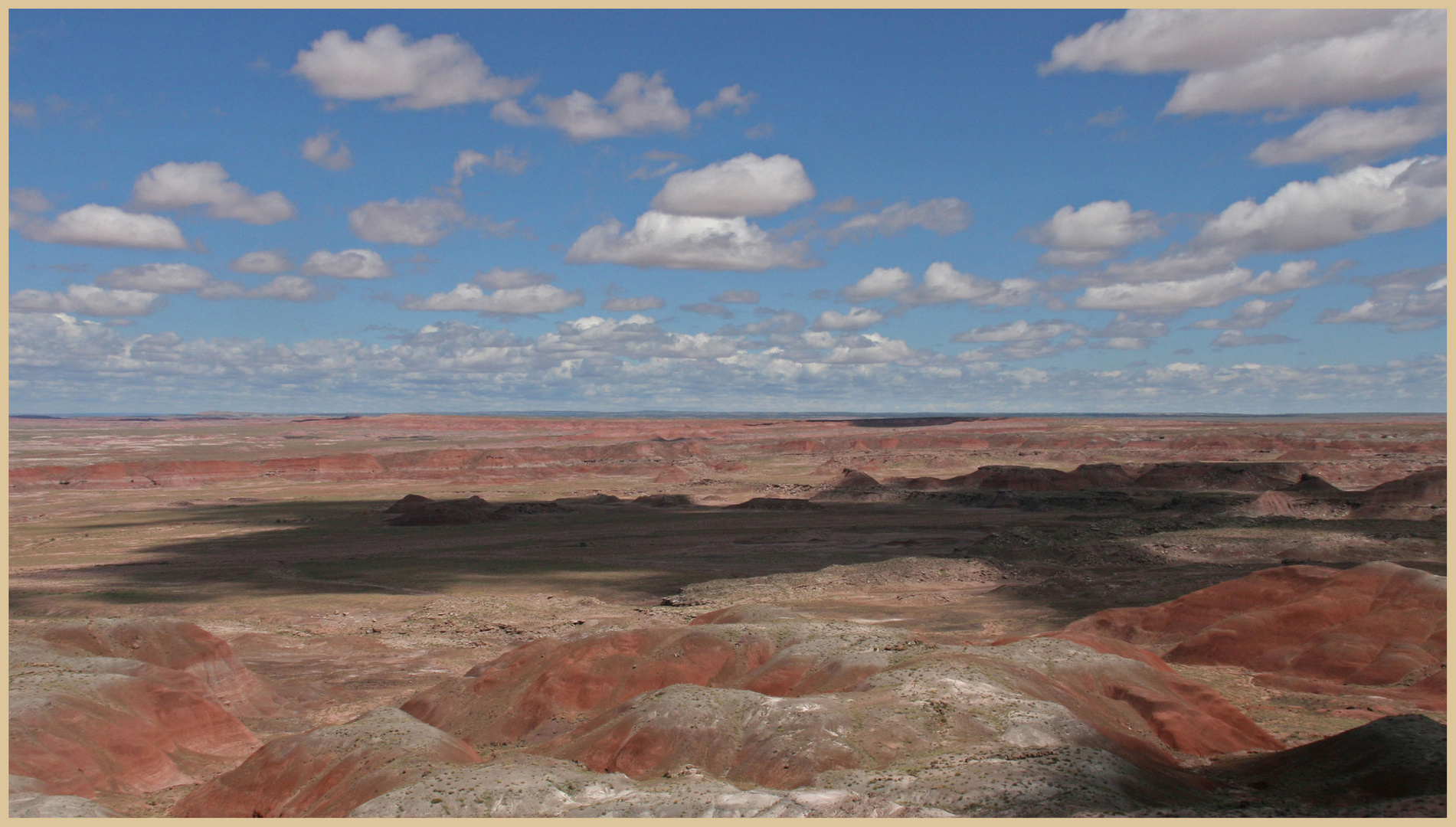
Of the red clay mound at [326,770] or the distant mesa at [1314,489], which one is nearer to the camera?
the red clay mound at [326,770]

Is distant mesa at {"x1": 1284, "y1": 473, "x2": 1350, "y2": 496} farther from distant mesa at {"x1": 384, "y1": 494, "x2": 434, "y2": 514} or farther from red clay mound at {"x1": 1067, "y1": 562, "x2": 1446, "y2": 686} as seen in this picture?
distant mesa at {"x1": 384, "y1": 494, "x2": 434, "y2": 514}

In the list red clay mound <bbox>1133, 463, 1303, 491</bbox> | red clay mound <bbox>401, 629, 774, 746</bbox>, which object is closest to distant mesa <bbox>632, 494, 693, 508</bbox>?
red clay mound <bbox>1133, 463, 1303, 491</bbox>

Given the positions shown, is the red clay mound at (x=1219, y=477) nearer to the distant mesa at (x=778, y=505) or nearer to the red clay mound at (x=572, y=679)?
the distant mesa at (x=778, y=505)

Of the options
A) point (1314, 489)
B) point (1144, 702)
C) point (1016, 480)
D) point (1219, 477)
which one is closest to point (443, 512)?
point (1016, 480)

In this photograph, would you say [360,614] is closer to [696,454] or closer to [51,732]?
[51,732]

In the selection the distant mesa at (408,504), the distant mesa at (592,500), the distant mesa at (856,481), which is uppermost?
the distant mesa at (856,481)

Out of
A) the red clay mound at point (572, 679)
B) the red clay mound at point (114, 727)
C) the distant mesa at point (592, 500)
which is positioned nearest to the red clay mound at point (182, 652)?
the red clay mound at point (114, 727)

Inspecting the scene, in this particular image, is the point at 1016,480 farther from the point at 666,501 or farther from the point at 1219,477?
the point at 666,501
